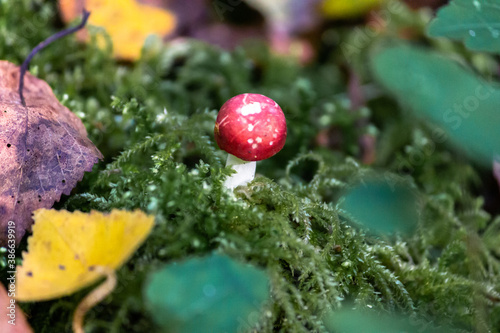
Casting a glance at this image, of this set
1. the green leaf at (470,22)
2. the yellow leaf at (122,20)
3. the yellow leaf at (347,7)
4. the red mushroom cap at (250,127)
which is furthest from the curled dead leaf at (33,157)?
the yellow leaf at (347,7)

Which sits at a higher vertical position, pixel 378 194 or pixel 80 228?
pixel 378 194

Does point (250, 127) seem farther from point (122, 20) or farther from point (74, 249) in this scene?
point (122, 20)

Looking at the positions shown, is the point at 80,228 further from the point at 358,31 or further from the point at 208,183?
the point at 358,31

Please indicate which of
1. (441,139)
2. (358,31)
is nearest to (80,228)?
(441,139)

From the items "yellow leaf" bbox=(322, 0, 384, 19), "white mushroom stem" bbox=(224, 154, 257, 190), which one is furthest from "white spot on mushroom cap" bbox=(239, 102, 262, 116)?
"yellow leaf" bbox=(322, 0, 384, 19)

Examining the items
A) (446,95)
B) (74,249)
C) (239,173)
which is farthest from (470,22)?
(74,249)

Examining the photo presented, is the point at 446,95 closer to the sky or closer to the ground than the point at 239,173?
closer to the sky

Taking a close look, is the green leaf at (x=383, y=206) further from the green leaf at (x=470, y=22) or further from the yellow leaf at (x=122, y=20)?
the yellow leaf at (x=122, y=20)
